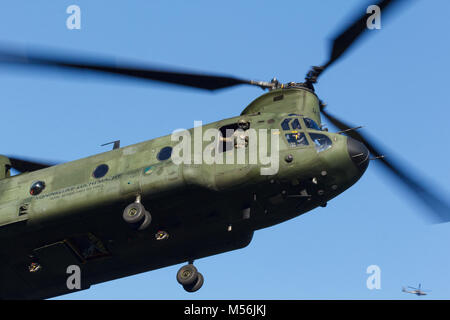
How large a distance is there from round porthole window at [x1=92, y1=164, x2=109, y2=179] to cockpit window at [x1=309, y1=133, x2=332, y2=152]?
6313 mm

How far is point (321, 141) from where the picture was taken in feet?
65.7

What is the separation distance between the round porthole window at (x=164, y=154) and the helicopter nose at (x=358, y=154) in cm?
526

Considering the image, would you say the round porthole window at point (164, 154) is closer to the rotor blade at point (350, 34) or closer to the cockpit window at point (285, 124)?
the cockpit window at point (285, 124)

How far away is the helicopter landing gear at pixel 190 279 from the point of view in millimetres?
21484

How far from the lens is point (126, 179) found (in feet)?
67.5

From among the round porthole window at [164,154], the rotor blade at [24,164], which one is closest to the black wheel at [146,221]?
the round porthole window at [164,154]

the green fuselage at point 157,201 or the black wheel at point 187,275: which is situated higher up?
the green fuselage at point 157,201

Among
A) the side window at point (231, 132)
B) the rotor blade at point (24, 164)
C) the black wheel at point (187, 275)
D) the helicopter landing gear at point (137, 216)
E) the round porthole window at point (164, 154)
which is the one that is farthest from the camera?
the rotor blade at point (24, 164)

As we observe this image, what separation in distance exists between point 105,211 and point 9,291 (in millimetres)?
5275

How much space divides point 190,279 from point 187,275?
0.65 feet

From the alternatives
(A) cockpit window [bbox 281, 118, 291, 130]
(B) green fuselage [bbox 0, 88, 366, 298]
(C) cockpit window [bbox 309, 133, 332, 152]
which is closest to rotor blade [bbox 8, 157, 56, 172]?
(B) green fuselage [bbox 0, 88, 366, 298]

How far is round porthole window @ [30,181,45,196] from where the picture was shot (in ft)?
71.5
